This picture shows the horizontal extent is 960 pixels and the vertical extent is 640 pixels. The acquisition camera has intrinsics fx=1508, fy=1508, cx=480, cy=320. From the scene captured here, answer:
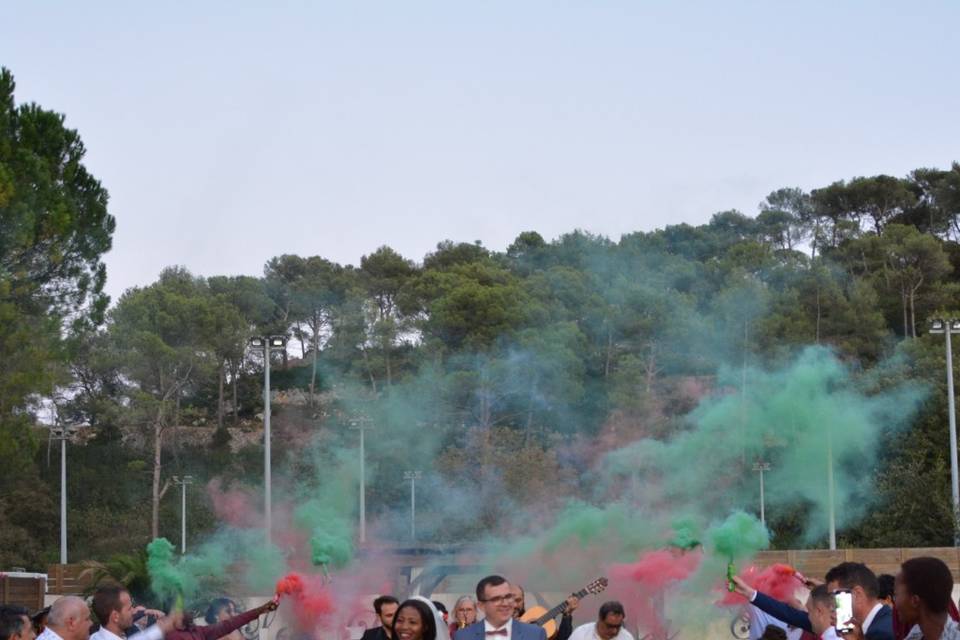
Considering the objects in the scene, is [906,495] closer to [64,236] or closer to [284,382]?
[64,236]

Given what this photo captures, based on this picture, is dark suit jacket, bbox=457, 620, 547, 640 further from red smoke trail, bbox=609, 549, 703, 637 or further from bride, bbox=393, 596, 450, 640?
red smoke trail, bbox=609, 549, 703, 637

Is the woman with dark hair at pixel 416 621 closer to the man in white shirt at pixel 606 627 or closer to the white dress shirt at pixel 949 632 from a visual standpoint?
the white dress shirt at pixel 949 632

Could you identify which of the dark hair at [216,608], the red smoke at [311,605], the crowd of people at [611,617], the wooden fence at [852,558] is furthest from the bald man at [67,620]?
the wooden fence at [852,558]

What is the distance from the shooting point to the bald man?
7969 mm

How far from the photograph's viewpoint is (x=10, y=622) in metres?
8.19

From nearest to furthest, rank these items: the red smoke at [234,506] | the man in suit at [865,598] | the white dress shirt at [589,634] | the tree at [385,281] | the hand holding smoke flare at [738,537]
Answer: the man in suit at [865,598]
the white dress shirt at [589,634]
the hand holding smoke flare at [738,537]
the red smoke at [234,506]
the tree at [385,281]

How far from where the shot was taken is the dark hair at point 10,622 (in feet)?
26.7

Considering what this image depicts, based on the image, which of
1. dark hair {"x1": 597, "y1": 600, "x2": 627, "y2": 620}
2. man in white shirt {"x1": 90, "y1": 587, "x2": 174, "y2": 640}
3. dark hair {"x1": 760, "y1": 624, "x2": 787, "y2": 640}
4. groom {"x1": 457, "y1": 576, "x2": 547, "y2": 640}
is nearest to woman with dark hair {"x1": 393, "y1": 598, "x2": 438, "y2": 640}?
groom {"x1": 457, "y1": 576, "x2": 547, "y2": 640}

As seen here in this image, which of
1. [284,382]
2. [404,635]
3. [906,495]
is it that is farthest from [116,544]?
[404,635]

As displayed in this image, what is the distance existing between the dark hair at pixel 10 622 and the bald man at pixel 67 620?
230mm

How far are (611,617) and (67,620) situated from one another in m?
3.97

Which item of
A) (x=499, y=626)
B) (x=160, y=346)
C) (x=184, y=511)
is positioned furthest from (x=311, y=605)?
(x=160, y=346)

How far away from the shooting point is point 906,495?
4591 cm

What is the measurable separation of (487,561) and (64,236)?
18.9m
